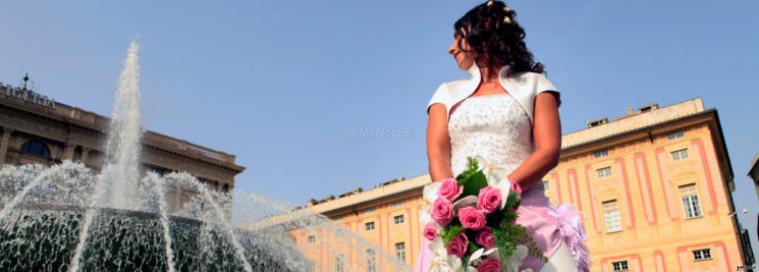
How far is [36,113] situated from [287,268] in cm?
2665

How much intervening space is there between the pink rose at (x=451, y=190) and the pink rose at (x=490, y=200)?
79 mm

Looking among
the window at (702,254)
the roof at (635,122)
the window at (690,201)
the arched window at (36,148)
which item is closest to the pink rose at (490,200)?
the roof at (635,122)

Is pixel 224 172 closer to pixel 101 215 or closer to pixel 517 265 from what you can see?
pixel 101 215

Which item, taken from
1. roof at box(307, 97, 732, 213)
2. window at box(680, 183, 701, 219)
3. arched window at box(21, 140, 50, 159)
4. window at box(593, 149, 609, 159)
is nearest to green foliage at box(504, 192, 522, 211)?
roof at box(307, 97, 732, 213)

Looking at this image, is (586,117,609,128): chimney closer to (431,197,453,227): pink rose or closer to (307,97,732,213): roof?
(307,97,732,213): roof

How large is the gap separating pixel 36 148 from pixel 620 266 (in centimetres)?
3145

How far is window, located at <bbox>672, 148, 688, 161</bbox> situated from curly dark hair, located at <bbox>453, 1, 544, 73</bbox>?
2870 cm

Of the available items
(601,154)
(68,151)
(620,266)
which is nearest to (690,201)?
(620,266)

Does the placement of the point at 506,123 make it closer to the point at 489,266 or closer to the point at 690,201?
the point at 489,266

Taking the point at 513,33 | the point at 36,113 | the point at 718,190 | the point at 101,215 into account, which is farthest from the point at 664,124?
the point at 36,113

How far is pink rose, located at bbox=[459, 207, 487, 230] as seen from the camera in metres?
1.74

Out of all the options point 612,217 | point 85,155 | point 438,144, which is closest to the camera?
point 438,144

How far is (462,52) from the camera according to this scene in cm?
253

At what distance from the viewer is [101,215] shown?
8.22m
